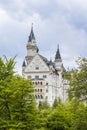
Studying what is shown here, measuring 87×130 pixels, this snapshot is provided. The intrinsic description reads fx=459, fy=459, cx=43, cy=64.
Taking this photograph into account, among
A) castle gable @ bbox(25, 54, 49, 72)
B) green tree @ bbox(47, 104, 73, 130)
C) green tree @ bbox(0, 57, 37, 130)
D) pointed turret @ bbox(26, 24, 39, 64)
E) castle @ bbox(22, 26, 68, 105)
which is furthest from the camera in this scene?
pointed turret @ bbox(26, 24, 39, 64)

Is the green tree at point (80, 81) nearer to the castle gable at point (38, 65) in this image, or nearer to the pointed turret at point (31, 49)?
the castle gable at point (38, 65)

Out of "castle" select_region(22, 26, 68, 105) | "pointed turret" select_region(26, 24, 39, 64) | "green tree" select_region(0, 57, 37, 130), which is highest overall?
"pointed turret" select_region(26, 24, 39, 64)

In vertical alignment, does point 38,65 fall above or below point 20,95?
above

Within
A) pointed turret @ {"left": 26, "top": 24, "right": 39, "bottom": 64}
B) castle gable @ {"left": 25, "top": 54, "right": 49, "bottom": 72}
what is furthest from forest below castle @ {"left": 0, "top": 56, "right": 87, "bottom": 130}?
pointed turret @ {"left": 26, "top": 24, "right": 39, "bottom": 64}

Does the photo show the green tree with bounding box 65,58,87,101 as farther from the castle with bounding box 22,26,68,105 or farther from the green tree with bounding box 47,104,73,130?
the castle with bounding box 22,26,68,105

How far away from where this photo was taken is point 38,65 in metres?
136

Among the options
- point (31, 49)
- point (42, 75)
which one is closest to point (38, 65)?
point (42, 75)

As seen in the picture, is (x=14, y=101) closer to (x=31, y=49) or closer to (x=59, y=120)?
(x=59, y=120)

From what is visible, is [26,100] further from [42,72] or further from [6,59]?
[42,72]

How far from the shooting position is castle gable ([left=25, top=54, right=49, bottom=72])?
13525cm

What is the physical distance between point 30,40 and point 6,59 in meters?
111

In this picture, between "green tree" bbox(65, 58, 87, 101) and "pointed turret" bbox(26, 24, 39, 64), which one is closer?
"green tree" bbox(65, 58, 87, 101)

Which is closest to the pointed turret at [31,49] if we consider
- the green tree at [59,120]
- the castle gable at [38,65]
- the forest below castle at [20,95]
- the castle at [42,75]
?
the castle at [42,75]

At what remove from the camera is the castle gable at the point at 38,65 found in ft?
444
